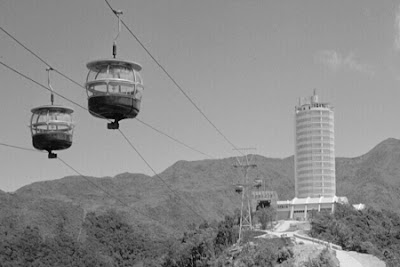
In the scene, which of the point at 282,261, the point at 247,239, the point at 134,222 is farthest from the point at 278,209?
the point at 134,222

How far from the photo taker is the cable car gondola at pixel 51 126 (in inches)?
949

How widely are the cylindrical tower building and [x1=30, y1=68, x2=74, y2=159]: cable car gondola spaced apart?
89.8 m

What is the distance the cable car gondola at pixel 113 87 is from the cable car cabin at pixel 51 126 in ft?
4.85

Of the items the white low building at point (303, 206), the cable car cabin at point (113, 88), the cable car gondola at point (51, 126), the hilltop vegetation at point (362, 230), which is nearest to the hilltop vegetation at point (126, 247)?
the hilltop vegetation at point (362, 230)

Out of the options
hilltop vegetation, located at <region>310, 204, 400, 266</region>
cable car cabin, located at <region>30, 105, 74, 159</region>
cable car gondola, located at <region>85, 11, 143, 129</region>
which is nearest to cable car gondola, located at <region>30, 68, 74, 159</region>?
cable car cabin, located at <region>30, 105, 74, 159</region>

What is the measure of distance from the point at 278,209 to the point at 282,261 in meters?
45.4

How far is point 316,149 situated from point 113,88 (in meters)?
92.7

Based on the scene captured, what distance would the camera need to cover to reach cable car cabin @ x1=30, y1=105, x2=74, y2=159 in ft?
79.1

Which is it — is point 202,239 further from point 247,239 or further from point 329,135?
point 329,135

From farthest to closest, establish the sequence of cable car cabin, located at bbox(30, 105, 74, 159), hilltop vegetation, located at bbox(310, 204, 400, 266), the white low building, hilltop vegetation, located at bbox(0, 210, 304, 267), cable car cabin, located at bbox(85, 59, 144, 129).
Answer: the white low building → hilltop vegetation, located at bbox(310, 204, 400, 266) → hilltop vegetation, located at bbox(0, 210, 304, 267) → cable car cabin, located at bbox(30, 105, 74, 159) → cable car cabin, located at bbox(85, 59, 144, 129)

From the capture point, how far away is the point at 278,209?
351ft

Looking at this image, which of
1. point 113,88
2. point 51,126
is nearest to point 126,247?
point 51,126

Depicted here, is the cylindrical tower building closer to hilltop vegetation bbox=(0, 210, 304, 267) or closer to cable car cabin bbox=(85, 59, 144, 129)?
hilltop vegetation bbox=(0, 210, 304, 267)

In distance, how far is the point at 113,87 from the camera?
2281 centimetres
